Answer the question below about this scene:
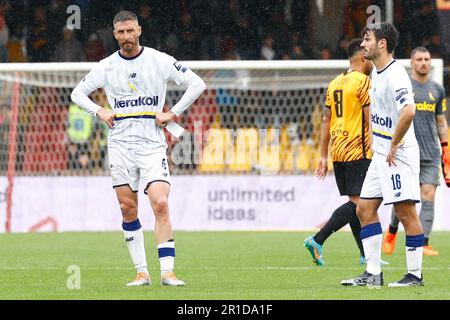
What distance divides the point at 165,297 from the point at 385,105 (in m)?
2.13

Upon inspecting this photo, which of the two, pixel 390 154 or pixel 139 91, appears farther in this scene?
pixel 139 91


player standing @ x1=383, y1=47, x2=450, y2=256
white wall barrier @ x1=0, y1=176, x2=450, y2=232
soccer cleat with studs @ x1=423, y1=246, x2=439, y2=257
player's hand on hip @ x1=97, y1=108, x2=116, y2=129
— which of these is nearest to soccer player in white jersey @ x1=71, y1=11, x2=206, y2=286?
player's hand on hip @ x1=97, y1=108, x2=116, y2=129

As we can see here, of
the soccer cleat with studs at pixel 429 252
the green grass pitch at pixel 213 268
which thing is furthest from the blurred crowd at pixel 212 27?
the soccer cleat with studs at pixel 429 252

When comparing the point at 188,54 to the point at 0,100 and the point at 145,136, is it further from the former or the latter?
the point at 145,136

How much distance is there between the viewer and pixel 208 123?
1819cm

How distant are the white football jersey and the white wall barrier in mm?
7893

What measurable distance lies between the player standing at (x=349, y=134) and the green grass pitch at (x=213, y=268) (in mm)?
373

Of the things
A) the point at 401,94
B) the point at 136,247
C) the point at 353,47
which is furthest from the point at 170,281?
the point at 353,47

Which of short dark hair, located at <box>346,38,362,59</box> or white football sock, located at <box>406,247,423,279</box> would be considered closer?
white football sock, located at <box>406,247,423,279</box>

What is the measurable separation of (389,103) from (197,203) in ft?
28.3

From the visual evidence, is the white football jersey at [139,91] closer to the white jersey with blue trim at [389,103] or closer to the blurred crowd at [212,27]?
the white jersey with blue trim at [389,103]

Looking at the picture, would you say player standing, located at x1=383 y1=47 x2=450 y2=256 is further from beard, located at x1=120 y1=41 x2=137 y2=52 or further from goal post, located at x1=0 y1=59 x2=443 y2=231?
goal post, located at x1=0 y1=59 x2=443 y2=231

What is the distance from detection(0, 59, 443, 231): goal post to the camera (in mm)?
17297

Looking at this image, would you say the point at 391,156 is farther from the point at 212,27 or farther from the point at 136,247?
the point at 212,27
